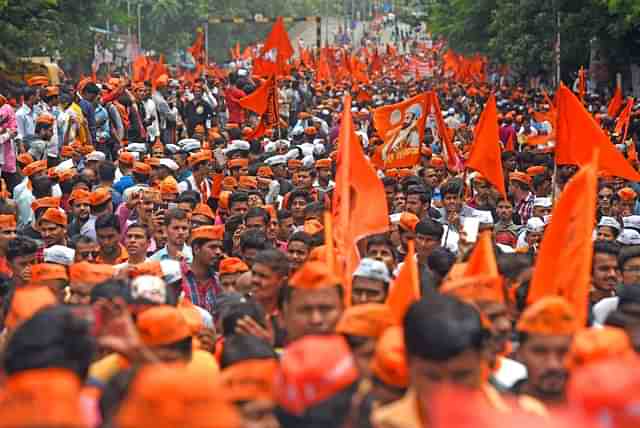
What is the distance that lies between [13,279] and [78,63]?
33083mm

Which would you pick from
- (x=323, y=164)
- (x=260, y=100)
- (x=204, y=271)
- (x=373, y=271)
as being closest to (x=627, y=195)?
(x=323, y=164)

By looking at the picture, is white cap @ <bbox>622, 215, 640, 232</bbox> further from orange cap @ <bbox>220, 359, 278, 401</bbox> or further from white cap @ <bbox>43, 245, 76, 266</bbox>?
orange cap @ <bbox>220, 359, 278, 401</bbox>

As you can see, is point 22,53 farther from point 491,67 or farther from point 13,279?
point 491,67

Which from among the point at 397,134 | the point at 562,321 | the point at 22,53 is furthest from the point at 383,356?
the point at 22,53

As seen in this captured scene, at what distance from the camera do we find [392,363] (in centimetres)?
502

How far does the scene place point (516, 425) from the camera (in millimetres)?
3361

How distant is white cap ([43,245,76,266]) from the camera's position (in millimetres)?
9570

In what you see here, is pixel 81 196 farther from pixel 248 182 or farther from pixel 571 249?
pixel 571 249

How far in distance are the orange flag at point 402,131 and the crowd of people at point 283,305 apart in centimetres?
47

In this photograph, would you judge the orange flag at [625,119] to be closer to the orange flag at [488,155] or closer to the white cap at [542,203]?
the white cap at [542,203]

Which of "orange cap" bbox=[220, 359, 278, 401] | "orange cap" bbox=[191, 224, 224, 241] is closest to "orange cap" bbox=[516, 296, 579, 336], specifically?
"orange cap" bbox=[220, 359, 278, 401]

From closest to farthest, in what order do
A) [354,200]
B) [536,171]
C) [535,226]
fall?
[354,200] → [535,226] → [536,171]

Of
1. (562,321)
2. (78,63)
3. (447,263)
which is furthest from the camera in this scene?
(78,63)

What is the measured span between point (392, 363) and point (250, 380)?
19.3 inches
